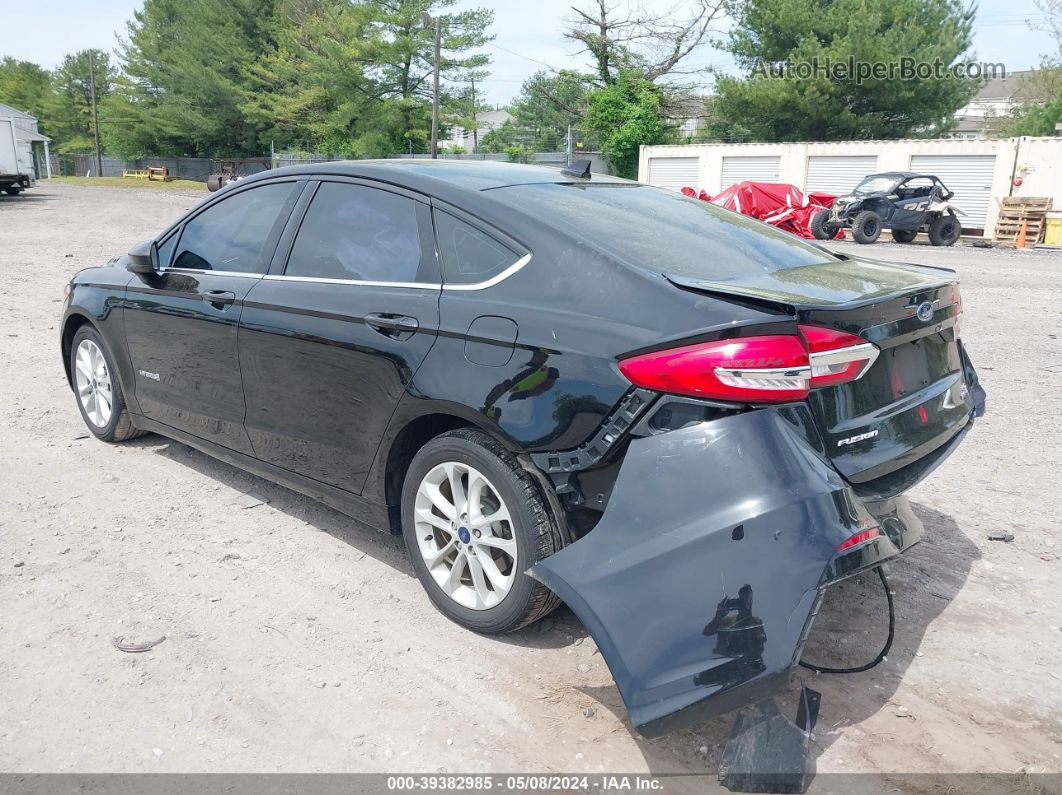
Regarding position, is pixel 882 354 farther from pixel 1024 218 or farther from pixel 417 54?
pixel 417 54

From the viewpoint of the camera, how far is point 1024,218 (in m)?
22.7

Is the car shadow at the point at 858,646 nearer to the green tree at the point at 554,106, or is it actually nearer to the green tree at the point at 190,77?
the green tree at the point at 554,106

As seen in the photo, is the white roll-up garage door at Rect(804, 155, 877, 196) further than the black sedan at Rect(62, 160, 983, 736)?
Yes

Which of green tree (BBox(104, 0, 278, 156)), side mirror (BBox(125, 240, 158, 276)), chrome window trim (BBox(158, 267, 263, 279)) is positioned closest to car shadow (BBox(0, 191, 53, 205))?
green tree (BBox(104, 0, 278, 156))

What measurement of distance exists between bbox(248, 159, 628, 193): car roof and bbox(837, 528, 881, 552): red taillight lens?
1.90 m

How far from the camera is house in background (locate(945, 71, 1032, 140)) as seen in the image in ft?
146

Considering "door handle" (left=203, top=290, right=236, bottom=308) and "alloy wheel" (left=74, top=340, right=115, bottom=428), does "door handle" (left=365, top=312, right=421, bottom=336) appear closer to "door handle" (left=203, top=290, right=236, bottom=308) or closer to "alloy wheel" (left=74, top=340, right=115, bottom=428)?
"door handle" (left=203, top=290, right=236, bottom=308)

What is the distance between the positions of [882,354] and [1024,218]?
76.9 ft

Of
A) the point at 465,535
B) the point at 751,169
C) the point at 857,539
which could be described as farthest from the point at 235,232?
the point at 751,169

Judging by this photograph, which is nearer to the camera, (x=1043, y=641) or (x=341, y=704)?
(x=341, y=704)

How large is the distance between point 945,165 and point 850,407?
27.7 metres

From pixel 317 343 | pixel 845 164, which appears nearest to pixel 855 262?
pixel 317 343

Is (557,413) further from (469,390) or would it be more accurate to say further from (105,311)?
(105,311)

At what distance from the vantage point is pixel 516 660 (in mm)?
3111
